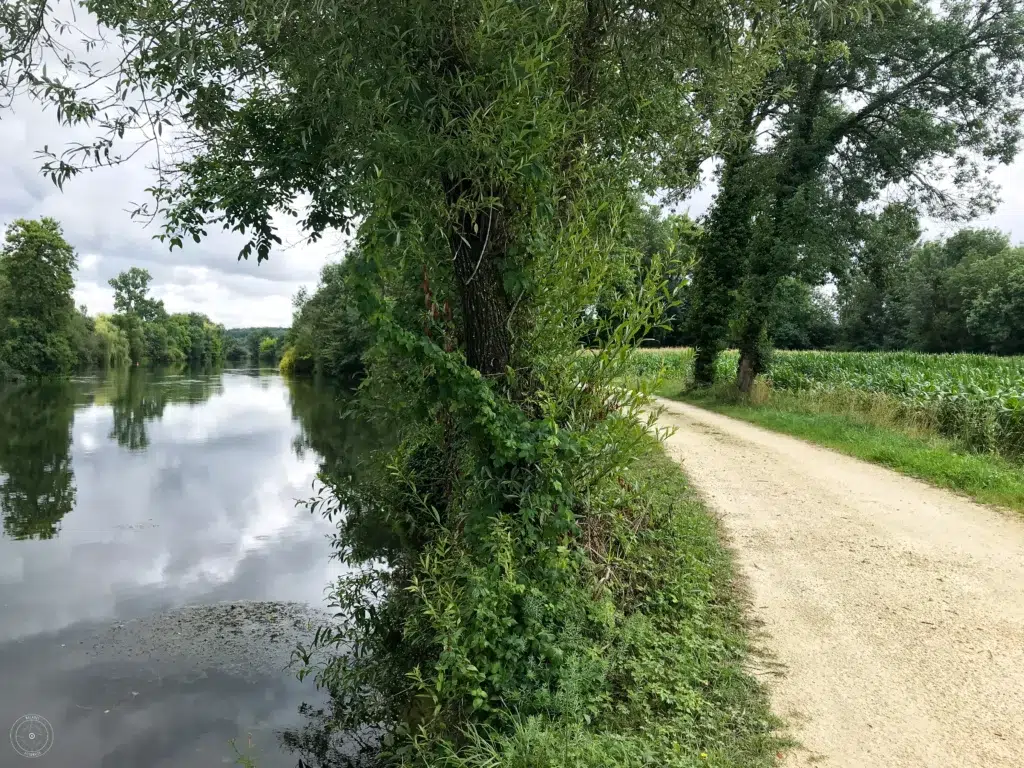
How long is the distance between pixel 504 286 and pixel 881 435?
9837mm

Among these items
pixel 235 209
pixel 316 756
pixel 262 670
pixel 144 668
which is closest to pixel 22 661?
pixel 144 668

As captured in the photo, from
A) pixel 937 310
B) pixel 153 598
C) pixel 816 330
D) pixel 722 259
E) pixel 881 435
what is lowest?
pixel 153 598

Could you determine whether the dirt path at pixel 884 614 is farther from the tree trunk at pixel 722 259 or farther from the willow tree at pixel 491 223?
the tree trunk at pixel 722 259

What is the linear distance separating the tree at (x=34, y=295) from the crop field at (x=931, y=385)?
4628cm

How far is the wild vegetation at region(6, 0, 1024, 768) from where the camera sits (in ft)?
11.8

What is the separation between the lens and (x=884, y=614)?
477 cm

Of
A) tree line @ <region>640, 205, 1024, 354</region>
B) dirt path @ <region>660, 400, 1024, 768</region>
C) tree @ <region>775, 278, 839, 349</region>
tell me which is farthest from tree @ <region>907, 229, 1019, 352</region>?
dirt path @ <region>660, 400, 1024, 768</region>

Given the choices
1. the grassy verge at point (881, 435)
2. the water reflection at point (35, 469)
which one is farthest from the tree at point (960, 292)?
the water reflection at point (35, 469)

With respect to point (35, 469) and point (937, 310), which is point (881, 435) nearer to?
point (35, 469)

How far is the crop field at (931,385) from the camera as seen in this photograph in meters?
10.3

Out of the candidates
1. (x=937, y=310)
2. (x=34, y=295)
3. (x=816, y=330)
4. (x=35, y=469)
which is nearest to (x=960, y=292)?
(x=937, y=310)

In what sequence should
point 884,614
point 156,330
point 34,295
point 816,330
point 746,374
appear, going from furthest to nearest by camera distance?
point 156,330 → point 816,330 → point 34,295 → point 746,374 → point 884,614

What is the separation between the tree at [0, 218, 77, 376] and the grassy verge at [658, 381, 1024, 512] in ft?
158

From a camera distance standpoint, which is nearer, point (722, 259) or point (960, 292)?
point (722, 259)
